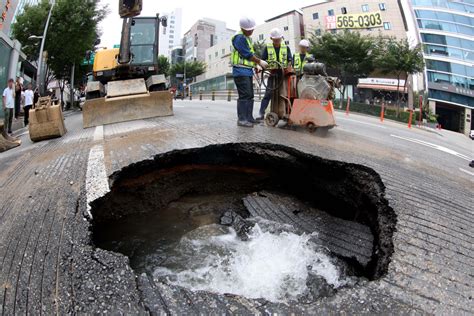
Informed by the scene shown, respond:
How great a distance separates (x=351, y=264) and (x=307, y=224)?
2.56 feet

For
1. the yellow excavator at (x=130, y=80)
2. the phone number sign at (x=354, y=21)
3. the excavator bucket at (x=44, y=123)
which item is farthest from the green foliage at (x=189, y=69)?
the excavator bucket at (x=44, y=123)

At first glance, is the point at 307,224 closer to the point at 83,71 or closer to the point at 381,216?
the point at 381,216

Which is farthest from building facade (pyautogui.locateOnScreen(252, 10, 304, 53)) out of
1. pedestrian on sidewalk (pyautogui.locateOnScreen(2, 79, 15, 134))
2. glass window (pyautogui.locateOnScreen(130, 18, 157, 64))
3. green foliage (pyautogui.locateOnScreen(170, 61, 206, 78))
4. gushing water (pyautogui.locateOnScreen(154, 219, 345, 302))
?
gushing water (pyautogui.locateOnScreen(154, 219, 345, 302))

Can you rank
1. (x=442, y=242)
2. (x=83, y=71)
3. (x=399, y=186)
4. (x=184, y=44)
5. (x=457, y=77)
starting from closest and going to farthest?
(x=442, y=242) → (x=399, y=186) → (x=83, y=71) → (x=457, y=77) → (x=184, y=44)

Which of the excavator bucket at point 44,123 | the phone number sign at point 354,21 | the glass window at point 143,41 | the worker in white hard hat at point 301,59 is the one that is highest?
the phone number sign at point 354,21

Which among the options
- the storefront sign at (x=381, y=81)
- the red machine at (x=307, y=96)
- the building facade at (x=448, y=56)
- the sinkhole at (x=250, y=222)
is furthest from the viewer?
the building facade at (x=448, y=56)

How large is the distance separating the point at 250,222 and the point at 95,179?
1441 mm

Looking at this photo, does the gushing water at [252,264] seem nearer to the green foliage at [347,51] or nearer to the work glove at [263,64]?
the work glove at [263,64]

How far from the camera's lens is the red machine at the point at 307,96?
530 centimetres

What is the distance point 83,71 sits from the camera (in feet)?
92.6

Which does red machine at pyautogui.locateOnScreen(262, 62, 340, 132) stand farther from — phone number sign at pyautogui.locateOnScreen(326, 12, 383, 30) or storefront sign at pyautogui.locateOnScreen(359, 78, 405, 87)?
phone number sign at pyautogui.locateOnScreen(326, 12, 383, 30)

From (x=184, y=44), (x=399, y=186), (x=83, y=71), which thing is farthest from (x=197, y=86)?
(x=399, y=186)

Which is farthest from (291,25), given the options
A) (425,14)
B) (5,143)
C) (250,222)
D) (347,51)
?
(250,222)

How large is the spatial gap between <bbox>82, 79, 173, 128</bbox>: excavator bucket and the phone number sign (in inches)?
1725
